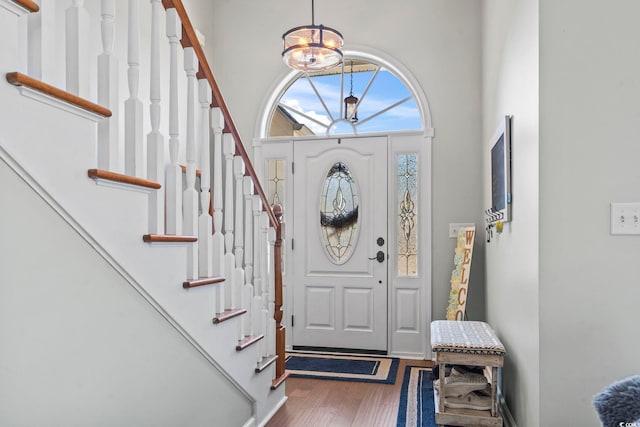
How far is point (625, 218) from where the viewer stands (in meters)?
1.93

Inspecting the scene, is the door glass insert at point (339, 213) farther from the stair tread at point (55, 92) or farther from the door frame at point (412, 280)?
the stair tread at point (55, 92)

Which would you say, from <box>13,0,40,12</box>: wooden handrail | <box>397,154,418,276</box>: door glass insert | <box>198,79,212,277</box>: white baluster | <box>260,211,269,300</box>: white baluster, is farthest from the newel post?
<box>13,0,40,12</box>: wooden handrail

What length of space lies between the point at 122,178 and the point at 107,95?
0.87 feet

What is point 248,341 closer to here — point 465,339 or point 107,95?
point 465,339

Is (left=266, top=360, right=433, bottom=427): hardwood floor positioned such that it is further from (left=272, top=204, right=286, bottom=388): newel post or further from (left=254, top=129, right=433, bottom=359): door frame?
(left=254, top=129, right=433, bottom=359): door frame

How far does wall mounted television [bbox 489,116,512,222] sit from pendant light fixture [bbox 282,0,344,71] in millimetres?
1221

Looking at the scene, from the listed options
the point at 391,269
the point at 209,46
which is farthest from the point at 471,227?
the point at 209,46

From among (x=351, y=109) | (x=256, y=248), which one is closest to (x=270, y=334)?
(x=256, y=248)

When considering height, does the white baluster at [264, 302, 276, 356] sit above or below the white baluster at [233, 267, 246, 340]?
below

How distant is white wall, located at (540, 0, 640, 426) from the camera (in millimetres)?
1929

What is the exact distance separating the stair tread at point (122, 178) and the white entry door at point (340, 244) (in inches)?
116

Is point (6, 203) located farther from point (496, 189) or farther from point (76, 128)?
point (496, 189)

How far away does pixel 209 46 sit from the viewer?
15.7 ft

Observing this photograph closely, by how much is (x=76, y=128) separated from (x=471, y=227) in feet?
11.2
